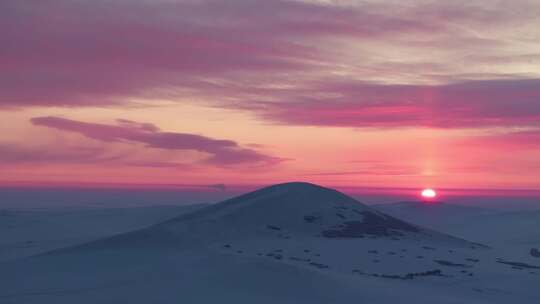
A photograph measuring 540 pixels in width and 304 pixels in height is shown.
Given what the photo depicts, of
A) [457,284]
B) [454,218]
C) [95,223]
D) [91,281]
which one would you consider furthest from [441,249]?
[454,218]

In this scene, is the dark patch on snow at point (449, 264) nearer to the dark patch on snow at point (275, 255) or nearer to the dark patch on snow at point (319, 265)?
the dark patch on snow at point (319, 265)

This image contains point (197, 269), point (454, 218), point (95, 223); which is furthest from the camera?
point (454, 218)

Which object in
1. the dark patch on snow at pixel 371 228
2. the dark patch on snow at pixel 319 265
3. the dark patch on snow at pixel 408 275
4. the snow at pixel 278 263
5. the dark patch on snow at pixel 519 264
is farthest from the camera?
the dark patch on snow at pixel 371 228

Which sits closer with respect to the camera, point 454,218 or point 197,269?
point 197,269

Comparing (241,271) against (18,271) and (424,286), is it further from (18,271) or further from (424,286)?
(18,271)

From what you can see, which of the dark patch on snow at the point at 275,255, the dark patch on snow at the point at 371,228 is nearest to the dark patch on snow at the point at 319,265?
the dark patch on snow at the point at 275,255

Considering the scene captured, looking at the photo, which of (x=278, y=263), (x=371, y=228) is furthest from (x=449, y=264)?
(x=278, y=263)
